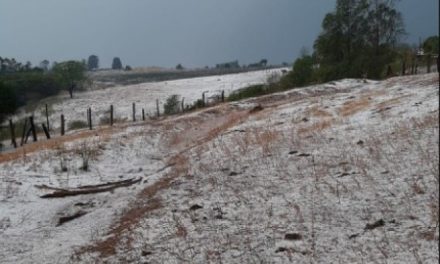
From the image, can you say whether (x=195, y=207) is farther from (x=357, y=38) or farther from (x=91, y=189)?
(x=357, y=38)

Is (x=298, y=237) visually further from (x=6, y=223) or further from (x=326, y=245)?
(x=6, y=223)

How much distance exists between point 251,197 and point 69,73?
87186mm

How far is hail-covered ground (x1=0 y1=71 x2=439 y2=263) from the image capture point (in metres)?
8.16

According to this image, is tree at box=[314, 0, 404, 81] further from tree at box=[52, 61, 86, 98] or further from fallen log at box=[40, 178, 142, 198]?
tree at box=[52, 61, 86, 98]

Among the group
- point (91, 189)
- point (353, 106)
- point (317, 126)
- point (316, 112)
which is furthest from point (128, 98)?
point (91, 189)

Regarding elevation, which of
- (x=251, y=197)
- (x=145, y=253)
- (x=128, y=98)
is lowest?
(x=128, y=98)

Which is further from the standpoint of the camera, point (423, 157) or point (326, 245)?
point (423, 157)

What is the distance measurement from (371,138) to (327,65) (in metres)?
34.1

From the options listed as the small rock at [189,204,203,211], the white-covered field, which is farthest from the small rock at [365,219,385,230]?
the white-covered field

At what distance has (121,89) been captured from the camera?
312 ft

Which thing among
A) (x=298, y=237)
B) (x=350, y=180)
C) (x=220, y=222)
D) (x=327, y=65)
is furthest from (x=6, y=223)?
(x=327, y=65)

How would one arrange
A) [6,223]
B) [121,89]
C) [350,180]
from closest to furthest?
[350,180]
[6,223]
[121,89]

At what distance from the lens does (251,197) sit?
10648mm

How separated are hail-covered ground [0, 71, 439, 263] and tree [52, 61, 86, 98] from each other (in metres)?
77.2
